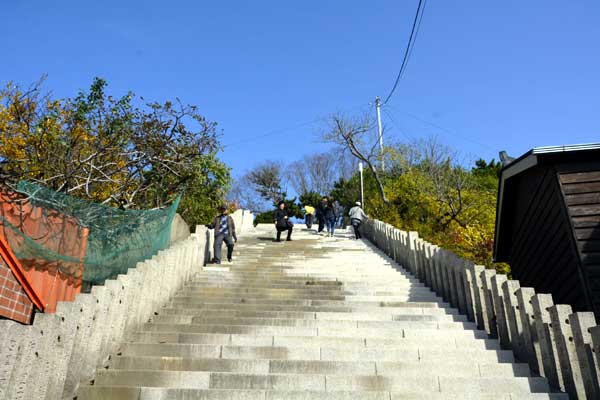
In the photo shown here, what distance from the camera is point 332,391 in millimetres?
3766

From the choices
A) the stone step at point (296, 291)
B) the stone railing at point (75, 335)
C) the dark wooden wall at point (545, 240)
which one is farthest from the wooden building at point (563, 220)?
the stone railing at point (75, 335)

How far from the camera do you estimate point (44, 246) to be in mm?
4906

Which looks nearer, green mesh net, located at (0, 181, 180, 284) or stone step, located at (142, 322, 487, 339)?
green mesh net, located at (0, 181, 180, 284)

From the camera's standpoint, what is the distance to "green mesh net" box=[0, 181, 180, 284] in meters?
4.72

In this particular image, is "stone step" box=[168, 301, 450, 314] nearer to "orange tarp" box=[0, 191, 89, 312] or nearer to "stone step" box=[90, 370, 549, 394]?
"orange tarp" box=[0, 191, 89, 312]

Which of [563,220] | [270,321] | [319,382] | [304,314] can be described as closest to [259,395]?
[319,382]

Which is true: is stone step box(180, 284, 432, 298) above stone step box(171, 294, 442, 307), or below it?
above

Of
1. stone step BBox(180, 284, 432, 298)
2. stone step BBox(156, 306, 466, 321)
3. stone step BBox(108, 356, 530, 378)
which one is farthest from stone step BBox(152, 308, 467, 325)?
stone step BBox(108, 356, 530, 378)

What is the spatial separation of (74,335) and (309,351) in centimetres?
245

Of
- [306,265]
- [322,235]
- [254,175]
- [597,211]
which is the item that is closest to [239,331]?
[306,265]

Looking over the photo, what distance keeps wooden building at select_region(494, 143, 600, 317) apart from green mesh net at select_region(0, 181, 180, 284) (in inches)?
270

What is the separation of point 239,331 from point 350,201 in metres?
29.8

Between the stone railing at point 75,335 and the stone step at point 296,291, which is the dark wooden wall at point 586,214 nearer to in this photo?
the stone step at point 296,291

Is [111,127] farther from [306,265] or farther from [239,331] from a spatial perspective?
[239,331]
